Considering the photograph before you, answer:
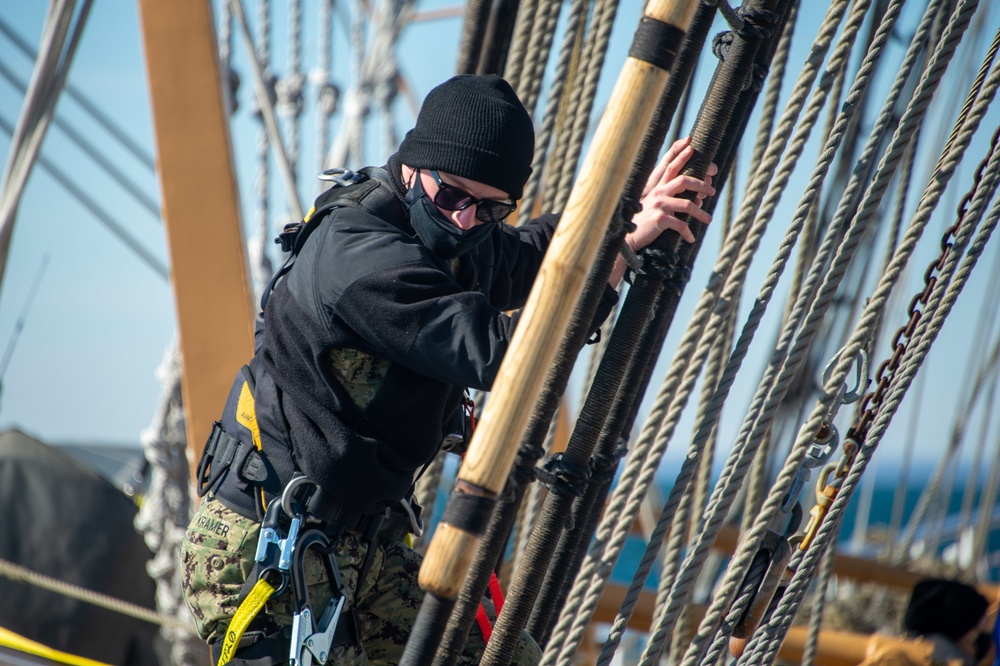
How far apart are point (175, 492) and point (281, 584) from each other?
86.4 inches

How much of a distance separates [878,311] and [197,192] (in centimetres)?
231

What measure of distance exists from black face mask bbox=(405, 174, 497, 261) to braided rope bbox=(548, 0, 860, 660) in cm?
46

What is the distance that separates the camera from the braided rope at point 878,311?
1.81m

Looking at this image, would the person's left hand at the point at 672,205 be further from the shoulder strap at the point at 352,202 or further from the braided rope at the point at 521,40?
the braided rope at the point at 521,40

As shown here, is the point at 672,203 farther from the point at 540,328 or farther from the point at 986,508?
the point at 986,508

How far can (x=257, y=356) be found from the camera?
1.91 metres

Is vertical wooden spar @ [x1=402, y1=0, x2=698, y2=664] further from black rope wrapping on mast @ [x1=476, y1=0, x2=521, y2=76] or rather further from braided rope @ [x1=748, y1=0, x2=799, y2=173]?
black rope wrapping on mast @ [x1=476, y1=0, x2=521, y2=76]

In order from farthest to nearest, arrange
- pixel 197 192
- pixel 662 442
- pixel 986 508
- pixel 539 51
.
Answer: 1. pixel 986 508
2. pixel 197 192
3. pixel 539 51
4. pixel 662 442

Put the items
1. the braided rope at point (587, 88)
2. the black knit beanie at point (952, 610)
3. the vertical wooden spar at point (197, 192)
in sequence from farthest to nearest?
the black knit beanie at point (952, 610), the vertical wooden spar at point (197, 192), the braided rope at point (587, 88)

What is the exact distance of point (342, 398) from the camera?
175 centimetres

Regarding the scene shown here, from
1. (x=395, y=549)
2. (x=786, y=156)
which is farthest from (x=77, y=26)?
(x=786, y=156)

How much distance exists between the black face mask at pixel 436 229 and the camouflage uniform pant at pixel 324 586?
572 millimetres

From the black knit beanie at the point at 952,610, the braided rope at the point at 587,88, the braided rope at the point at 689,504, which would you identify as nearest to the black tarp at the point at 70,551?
the braided rope at the point at 689,504

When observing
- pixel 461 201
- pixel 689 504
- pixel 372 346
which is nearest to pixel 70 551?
pixel 689 504
